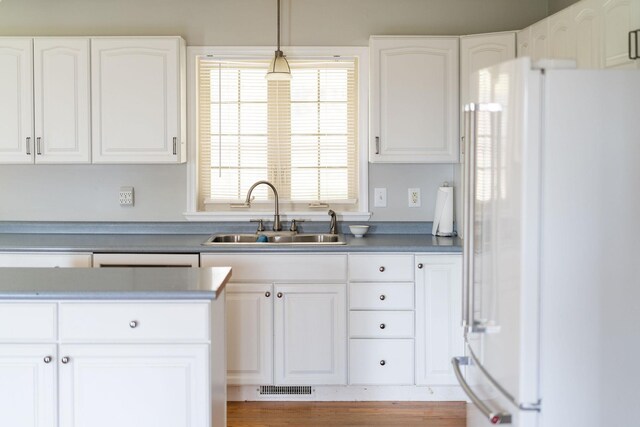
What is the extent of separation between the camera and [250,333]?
3859 millimetres

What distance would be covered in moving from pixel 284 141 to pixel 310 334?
1.23 metres

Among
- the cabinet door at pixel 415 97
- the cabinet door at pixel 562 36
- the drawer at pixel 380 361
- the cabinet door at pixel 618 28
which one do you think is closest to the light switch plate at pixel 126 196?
the cabinet door at pixel 415 97

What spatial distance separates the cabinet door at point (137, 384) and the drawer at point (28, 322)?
8 centimetres

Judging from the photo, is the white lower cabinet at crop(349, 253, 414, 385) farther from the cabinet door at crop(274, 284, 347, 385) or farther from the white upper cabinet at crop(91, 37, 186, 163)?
the white upper cabinet at crop(91, 37, 186, 163)

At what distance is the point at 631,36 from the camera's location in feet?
9.21

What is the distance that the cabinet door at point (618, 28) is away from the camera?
9.20ft

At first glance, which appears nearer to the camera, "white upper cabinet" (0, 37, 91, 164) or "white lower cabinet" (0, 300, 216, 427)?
"white lower cabinet" (0, 300, 216, 427)

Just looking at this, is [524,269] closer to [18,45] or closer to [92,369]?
[92,369]

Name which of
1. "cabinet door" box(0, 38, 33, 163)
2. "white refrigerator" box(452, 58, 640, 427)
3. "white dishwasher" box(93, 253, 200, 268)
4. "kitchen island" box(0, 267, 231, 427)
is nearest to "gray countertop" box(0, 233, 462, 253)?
"white dishwasher" box(93, 253, 200, 268)

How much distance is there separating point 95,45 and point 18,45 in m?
0.41

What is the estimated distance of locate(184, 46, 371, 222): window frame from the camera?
14.2 feet

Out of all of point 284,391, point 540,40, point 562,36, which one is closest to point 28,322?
point 284,391

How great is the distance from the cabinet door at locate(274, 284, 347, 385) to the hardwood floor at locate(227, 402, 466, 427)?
0.44 ft

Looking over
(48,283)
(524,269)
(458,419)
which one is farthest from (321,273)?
(524,269)
